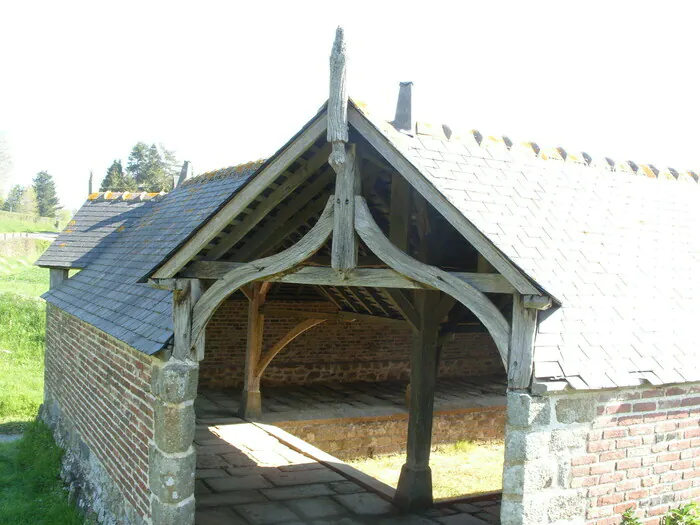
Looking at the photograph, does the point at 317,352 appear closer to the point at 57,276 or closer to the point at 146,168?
the point at 57,276

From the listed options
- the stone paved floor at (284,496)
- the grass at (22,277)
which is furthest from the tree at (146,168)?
the stone paved floor at (284,496)

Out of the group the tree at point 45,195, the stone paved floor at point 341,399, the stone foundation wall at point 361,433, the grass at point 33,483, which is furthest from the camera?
the tree at point 45,195

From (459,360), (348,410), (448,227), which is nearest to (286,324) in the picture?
(348,410)

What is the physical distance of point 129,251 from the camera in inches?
413

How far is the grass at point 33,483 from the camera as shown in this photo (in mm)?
7902

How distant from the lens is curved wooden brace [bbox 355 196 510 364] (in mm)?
4191

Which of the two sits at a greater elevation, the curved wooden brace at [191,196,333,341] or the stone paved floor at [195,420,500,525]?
the curved wooden brace at [191,196,333,341]

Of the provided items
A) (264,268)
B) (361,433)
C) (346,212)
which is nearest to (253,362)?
(361,433)

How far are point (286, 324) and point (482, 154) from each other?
791 centimetres

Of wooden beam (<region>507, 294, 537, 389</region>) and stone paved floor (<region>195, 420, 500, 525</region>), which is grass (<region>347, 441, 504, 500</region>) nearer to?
stone paved floor (<region>195, 420, 500, 525</region>)

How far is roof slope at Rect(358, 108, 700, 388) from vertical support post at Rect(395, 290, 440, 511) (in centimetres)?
158

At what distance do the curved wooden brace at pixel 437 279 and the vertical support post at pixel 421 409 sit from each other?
1.92 m

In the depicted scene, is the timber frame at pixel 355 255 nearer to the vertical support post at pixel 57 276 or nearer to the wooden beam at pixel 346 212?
the wooden beam at pixel 346 212

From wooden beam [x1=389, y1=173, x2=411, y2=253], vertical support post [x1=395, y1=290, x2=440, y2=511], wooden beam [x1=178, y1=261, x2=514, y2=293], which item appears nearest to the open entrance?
vertical support post [x1=395, y1=290, x2=440, y2=511]
